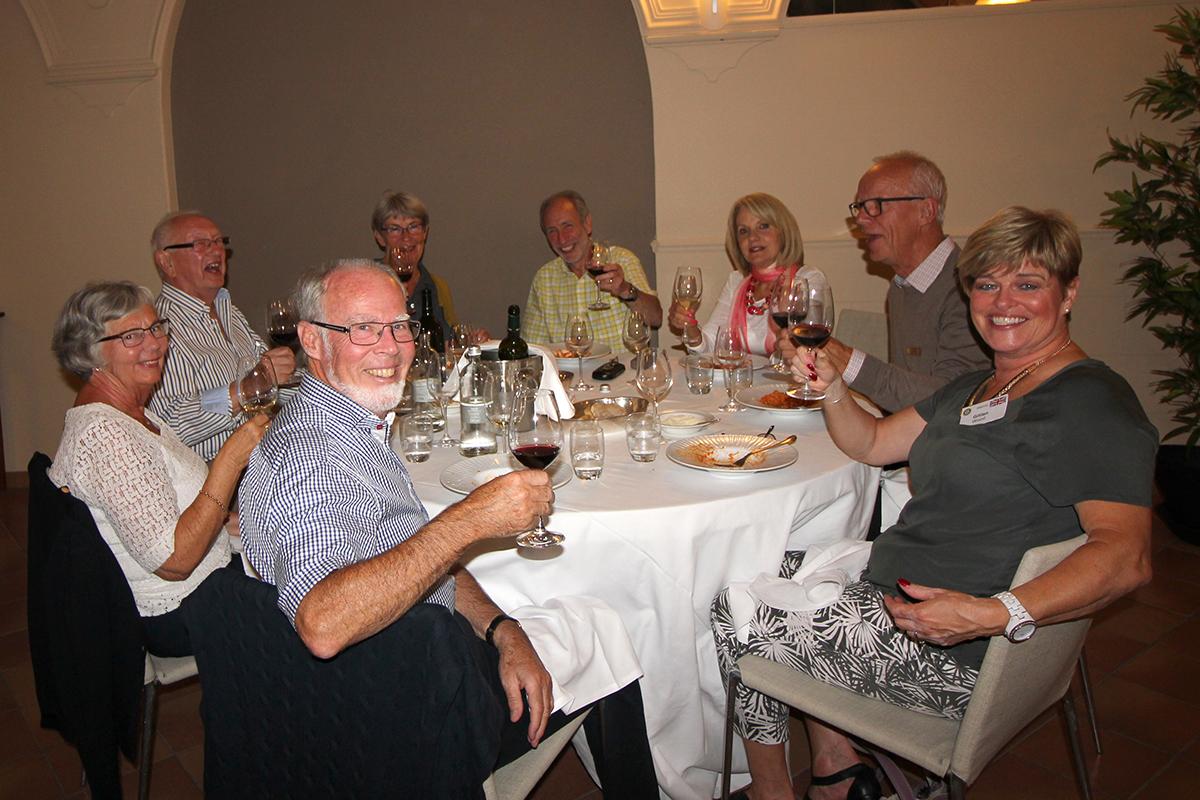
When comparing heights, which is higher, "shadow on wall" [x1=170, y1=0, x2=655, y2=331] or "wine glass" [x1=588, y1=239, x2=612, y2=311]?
"shadow on wall" [x1=170, y1=0, x2=655, y2=331]

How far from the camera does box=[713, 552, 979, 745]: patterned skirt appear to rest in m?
1.92

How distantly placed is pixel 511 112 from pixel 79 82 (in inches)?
97.4

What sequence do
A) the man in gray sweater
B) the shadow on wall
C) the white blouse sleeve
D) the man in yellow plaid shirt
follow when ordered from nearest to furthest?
the white blouse sleeve → the man in gray sweater → the man in yellow plaid shirt → the shadow on wall

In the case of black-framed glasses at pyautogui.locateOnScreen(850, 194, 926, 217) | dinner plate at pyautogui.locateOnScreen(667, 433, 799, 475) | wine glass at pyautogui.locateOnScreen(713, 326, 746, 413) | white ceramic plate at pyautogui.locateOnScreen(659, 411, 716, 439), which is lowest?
dinner plate at pyautogui.locateOnScreen(667, 433, 799, 475)

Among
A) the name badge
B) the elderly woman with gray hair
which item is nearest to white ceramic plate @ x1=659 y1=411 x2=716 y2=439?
the name badge

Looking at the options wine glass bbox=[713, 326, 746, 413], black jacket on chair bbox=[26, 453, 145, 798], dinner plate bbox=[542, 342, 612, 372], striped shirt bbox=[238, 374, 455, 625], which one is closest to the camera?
striped shirt bbox=[238, 374, 455, 625]

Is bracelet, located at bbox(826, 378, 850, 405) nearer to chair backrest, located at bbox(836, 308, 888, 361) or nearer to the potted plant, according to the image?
chair backrest, located at bbox(836, 308, 888, 361)

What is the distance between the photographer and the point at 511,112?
5.38 meters

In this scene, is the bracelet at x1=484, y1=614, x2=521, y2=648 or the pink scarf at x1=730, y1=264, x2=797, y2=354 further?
the pink scarf at x1=730, y1=264, x2=797, y2=354

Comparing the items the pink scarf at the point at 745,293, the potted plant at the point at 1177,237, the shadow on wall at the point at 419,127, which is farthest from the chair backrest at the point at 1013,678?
the shadow on wall at the point at 419,127

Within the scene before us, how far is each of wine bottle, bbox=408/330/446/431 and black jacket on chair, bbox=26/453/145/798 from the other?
3.00 ft

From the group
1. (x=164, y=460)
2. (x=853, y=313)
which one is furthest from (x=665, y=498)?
(x=853, y=313)

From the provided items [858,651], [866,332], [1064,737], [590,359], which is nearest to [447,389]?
[590,359]

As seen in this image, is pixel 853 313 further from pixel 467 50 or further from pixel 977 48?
pixel 467 50
